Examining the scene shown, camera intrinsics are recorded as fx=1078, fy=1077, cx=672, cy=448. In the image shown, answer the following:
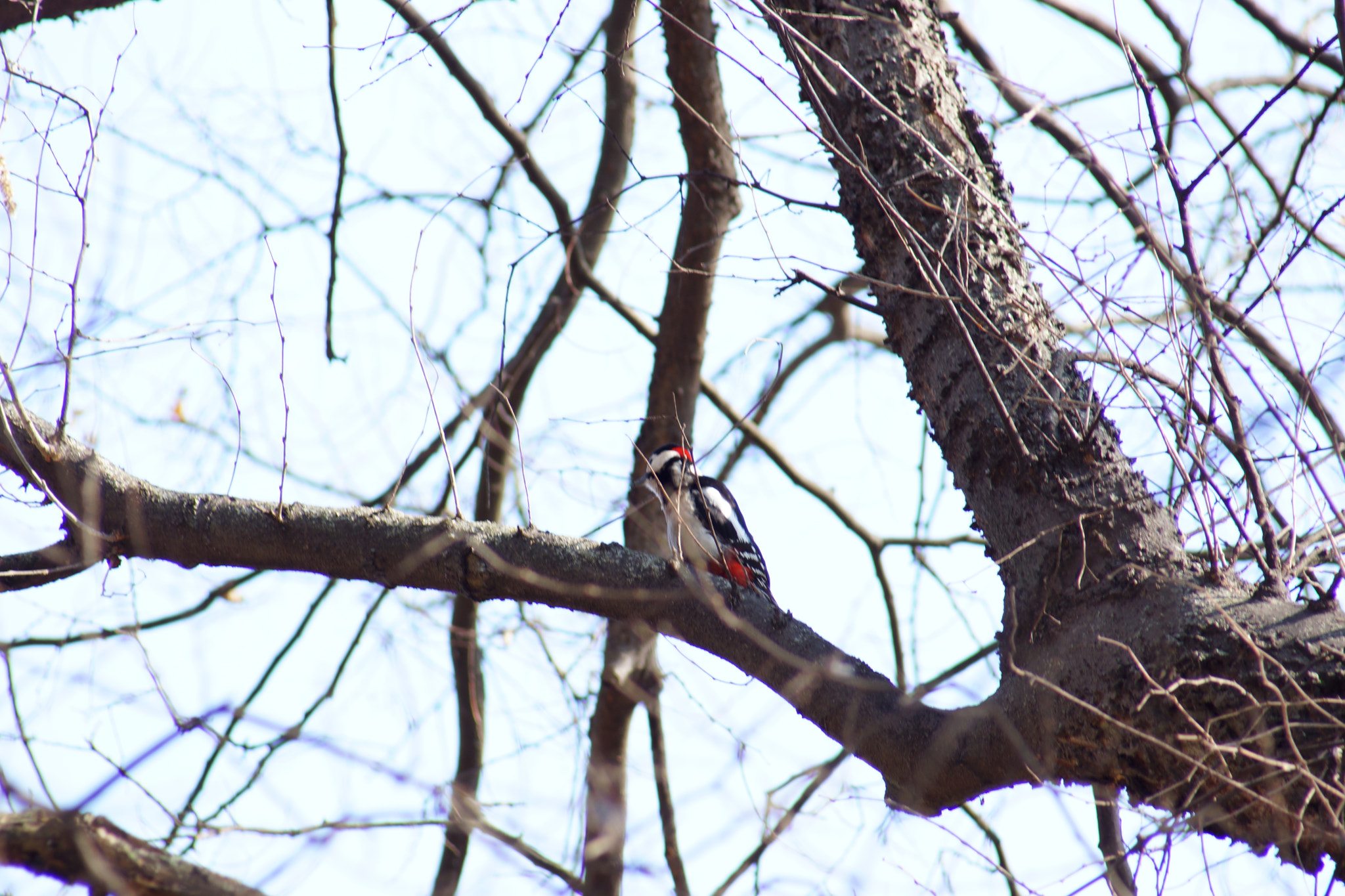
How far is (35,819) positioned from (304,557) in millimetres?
1102

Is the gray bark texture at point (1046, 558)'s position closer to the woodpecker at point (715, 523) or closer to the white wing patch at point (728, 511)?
the woodpecker at point (715, 523)

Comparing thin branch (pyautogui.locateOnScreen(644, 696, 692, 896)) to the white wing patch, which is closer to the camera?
thin branch (pyautogui.locateOnScreen(644, 696, 692, 896))

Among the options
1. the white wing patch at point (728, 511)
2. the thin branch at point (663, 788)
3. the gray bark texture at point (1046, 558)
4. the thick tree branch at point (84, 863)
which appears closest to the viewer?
the thick tree branch at point (84, 863)

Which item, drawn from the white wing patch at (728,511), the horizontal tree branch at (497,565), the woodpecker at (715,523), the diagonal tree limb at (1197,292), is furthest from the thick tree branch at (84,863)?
the white wing patch at (728,511)

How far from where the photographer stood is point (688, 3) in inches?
157

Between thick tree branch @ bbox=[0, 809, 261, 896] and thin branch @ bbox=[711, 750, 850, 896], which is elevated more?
thin branch @ bbox=[711, 750, 850, 896]

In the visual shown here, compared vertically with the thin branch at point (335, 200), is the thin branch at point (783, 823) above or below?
below

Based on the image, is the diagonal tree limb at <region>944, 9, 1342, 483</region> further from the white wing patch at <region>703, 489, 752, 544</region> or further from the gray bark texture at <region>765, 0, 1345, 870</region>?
the white wing patch at <region>703, 489, 752, 544</region>

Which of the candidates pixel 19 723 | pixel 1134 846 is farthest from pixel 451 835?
pixel 1134 846

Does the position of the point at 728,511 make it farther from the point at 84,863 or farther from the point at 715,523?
Answer: the point at 84,863

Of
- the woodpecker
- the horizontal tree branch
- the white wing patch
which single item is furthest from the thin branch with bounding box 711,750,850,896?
the white wing patch

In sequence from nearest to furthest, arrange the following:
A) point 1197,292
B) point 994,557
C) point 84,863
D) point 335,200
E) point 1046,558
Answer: point 84,863 < point 1197,292 < point 1046,558 < point 994,557 < point 335,200

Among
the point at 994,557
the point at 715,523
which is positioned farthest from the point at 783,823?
the point at 715,523

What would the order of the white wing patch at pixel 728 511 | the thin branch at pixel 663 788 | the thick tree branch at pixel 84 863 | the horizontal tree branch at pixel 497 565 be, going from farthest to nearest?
the white wing patch at pixel 728 511 → the thin branch at pixel 663 788 → the horizontal tree branch at pixel 497 565 → the thick tree branch at pixel 84 863
